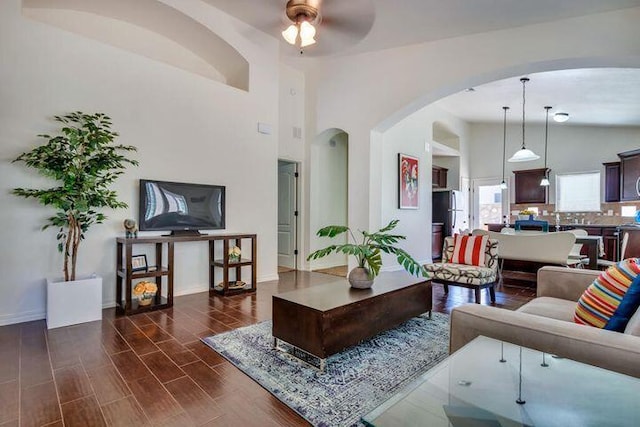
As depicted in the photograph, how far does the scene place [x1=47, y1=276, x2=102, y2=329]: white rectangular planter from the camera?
3006mm

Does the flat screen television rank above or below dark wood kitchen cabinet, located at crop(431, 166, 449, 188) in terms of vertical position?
below

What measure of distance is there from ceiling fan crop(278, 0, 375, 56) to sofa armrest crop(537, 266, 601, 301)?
3126mm

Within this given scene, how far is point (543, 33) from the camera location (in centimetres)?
369

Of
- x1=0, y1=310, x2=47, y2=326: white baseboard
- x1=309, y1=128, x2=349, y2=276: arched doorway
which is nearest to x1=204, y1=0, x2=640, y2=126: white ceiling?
x1=309, y1=128, x2=349, y2=276: arched doorway

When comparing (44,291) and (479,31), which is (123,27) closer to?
(44,291)

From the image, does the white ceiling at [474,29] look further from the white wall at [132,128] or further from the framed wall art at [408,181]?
the framed wall art at [408,181]

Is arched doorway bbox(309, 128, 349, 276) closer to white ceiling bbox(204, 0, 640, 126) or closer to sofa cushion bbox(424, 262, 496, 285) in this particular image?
white ceiling bbox(204, 0, 640, 126)

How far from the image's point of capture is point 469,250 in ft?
13.4

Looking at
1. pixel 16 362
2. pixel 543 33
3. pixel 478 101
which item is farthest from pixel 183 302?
pixel 478 101

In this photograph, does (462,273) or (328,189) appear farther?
(328,189)

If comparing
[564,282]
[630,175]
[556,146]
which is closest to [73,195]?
[564,282]

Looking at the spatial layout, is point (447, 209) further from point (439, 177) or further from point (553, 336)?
point (553, 336)

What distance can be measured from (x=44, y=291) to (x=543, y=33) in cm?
593

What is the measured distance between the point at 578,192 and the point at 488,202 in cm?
207
